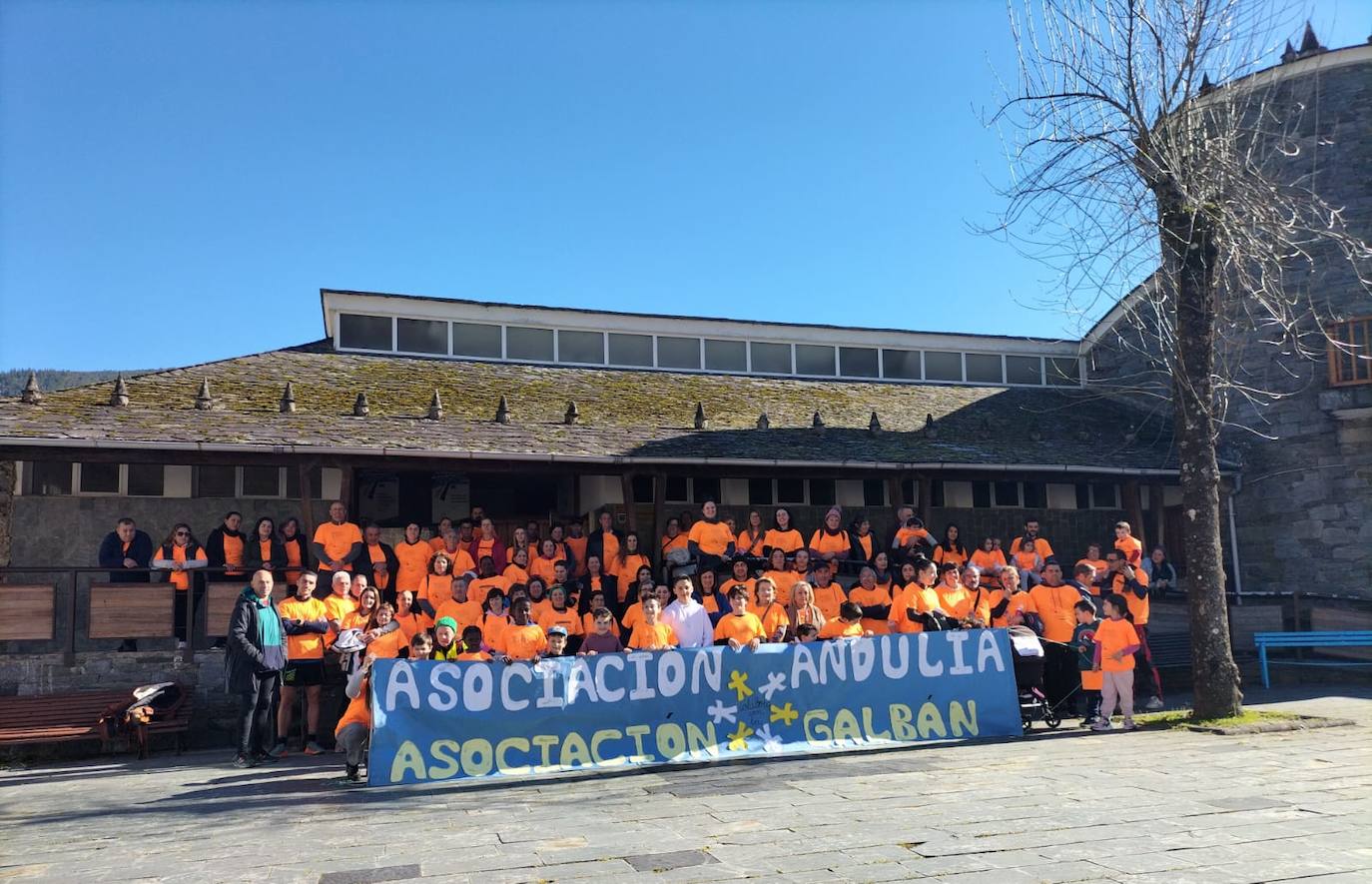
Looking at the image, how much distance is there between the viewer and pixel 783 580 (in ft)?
39.2

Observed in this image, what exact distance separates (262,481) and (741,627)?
8635mm

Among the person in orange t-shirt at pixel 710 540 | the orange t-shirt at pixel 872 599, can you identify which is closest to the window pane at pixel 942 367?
the person in orange t-shirt at pixel 710 540

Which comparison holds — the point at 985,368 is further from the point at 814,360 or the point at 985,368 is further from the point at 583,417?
the point at 583,417

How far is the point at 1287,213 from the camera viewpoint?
1513 cm

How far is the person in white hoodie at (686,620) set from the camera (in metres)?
9.90

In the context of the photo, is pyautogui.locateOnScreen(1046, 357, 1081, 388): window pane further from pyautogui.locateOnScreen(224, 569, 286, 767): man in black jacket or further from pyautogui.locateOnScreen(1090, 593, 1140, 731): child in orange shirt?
pyautogui.locateOnScreen(224, 569, 286, 767): man in black jacket

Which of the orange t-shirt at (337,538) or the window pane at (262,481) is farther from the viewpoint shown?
the window pane at (262,481)

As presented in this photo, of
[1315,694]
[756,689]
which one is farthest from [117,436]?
[1315,694]

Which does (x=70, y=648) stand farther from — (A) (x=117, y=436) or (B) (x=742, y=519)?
(B) (x=742, y=519)

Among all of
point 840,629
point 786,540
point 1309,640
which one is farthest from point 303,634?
point 1309,640

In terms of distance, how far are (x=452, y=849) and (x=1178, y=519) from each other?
16825mm

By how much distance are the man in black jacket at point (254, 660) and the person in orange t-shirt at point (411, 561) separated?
2275mm

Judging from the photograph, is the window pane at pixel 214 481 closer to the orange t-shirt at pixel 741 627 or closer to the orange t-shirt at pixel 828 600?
the orange t-shirt at pixel 741 627

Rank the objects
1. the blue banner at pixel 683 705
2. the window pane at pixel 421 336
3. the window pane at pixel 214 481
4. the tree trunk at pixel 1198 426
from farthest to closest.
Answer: the window pane at pixel 421 336, the window pane at pixel 214 481, the tree trunk at pixel 1198 426, the blue banner at pixel 683 705
